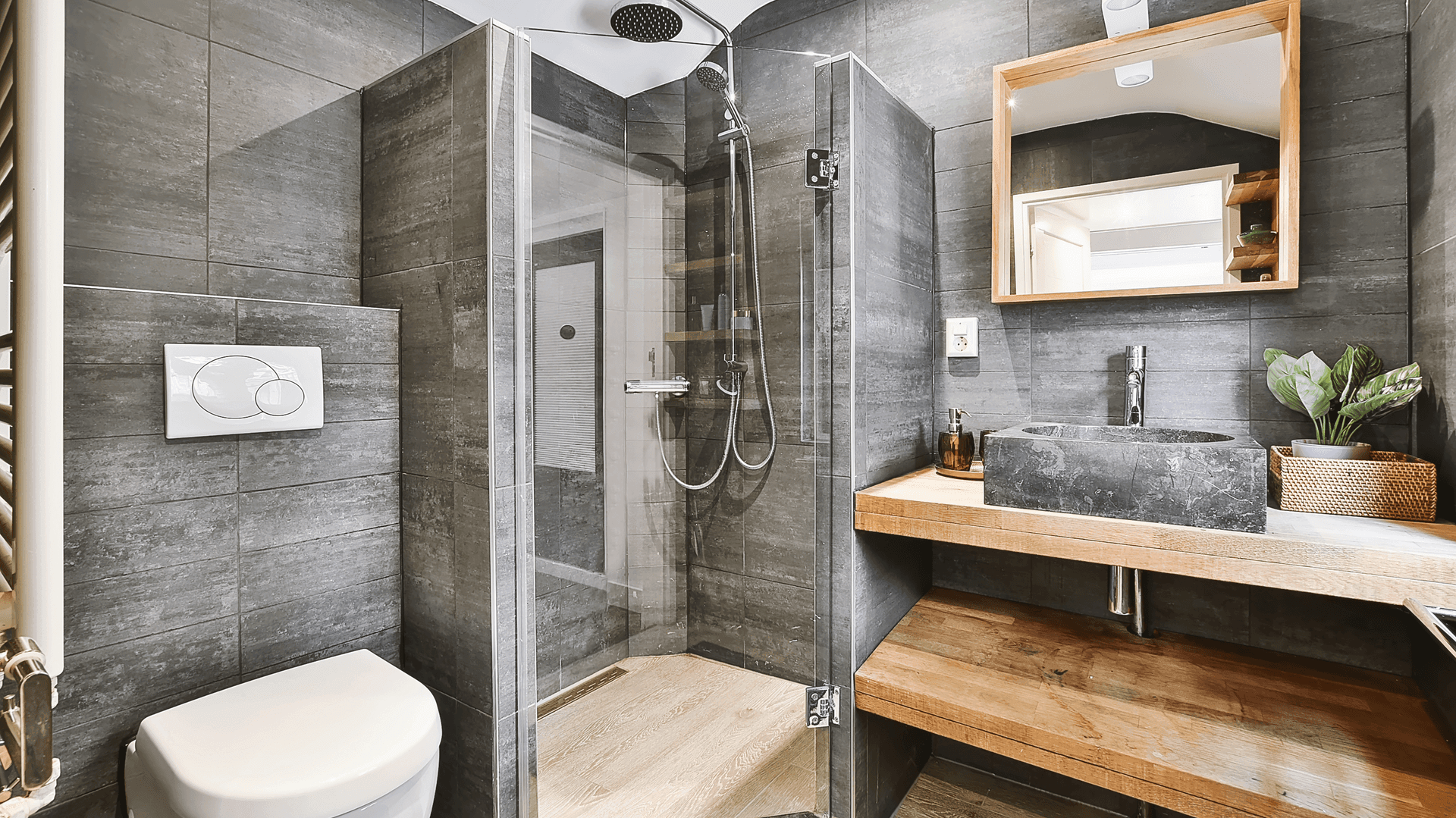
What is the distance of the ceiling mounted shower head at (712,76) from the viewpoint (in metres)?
1.44

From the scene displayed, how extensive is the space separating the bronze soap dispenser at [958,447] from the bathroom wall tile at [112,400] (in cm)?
183

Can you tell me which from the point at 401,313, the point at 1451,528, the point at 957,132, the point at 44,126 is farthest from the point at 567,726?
the point at 957,132

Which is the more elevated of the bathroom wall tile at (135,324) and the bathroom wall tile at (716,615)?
the bathroom wall tile at (135,324)

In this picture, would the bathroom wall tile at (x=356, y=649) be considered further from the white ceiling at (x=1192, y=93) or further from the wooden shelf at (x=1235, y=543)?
the white ceiling at (x=1192, y=93)

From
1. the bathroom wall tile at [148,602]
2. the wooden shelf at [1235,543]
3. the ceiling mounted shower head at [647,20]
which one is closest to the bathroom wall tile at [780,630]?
the wooden shelf at [1235,543]

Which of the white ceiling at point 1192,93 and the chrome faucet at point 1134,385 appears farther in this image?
the chrome faucet at point 1134,385

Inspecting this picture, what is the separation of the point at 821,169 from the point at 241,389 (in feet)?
4.67

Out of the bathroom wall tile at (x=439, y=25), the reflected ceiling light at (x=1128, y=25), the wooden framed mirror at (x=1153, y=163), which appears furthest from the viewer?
the bathroom wall tile at (x=439, y=25)

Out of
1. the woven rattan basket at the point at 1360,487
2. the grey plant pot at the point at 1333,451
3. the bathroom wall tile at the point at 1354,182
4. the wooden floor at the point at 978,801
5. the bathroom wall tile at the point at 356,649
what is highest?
the bathroom wall tile at the point at 1354,182

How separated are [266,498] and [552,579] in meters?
0.72

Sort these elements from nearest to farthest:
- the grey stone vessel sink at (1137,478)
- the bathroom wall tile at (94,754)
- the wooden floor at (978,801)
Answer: the grey stone vessel sink at (1137,478) → the bathroom wall tile at (94,754) → the wooden floor at (978,801)

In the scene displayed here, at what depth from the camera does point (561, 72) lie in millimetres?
1428

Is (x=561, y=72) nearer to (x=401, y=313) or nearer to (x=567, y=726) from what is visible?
(x=401, y=313)

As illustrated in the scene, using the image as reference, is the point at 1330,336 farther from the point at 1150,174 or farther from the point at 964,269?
the point at 964,269
